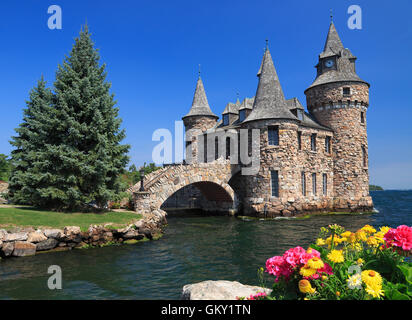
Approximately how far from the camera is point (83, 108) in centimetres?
1741

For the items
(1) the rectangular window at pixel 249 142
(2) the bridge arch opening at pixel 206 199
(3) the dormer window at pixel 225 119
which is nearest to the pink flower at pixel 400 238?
(2) the bridge arch opening at pixel 206 199

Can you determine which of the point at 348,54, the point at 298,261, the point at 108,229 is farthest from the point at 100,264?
the point at 348,54

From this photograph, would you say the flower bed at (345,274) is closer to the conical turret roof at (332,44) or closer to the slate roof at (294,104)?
the slate roof at (294,104)

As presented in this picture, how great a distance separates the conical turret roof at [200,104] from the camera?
1385 inches

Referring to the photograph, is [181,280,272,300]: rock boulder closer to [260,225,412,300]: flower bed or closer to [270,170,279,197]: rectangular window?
[260,225,412,300]: flower bed

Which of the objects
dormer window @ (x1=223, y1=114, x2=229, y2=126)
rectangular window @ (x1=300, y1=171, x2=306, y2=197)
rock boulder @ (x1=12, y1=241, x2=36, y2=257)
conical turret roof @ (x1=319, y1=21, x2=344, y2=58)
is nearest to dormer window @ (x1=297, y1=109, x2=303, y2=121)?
rectangular window @ (x1=300, y1=171, x2=306, y2=197)

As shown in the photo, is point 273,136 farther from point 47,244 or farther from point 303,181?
point 47,244

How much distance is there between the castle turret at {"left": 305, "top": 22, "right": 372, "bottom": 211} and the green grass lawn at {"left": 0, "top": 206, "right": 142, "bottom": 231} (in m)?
23.7

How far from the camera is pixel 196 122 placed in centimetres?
3500

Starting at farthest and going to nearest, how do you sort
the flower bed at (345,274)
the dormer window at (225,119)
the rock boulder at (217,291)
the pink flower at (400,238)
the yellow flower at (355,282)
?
1. the dormer window at (225,119)
2. the rock boulder at (217,291)
3. the pink flower at (400,238)
4. the flower bed at (345,274)
5. the yellow flower at (355,282)

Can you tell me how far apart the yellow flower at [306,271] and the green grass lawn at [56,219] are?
13015 mm

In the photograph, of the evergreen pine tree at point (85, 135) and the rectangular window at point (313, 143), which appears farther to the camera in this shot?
the rectangular window at point (313, 143)
